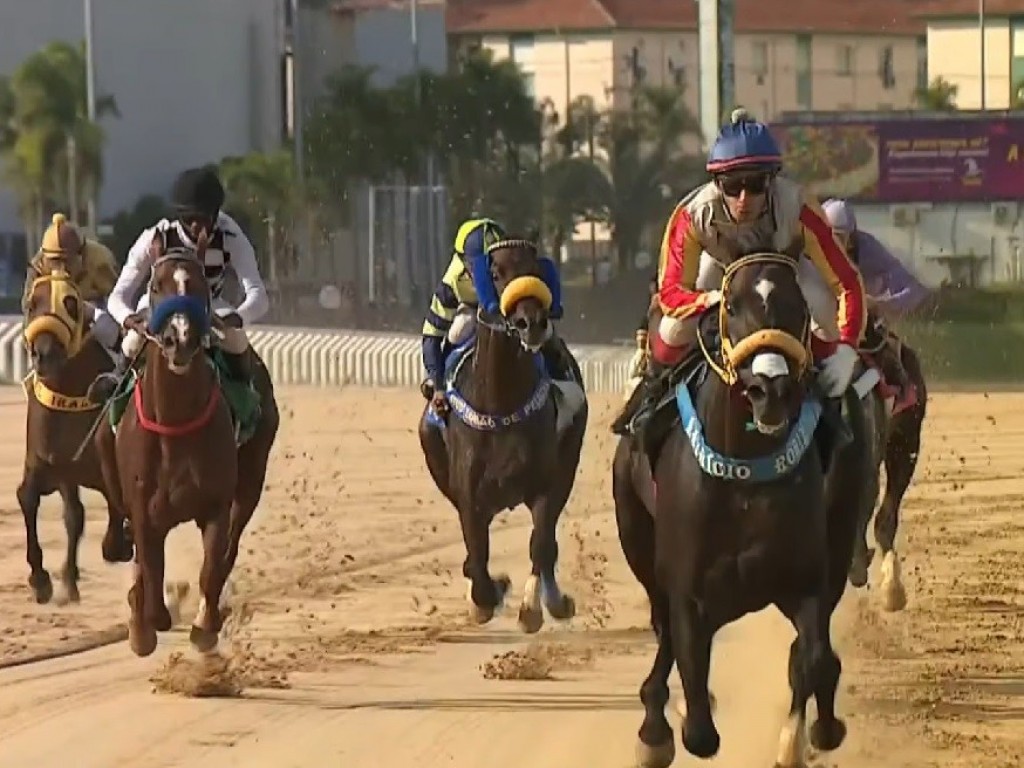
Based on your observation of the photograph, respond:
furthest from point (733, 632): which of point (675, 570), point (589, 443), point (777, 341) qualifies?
point (589, 443)

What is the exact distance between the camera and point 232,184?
60656mm

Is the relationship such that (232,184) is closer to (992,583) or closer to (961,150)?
(961,150)

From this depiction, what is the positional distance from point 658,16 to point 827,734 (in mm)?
78975

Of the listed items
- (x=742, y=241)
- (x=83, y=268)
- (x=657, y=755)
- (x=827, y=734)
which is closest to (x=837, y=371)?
(x=742, y=241)

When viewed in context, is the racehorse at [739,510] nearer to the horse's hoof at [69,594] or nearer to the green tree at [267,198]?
the horse's hoof at [69,594]

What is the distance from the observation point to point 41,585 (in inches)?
528

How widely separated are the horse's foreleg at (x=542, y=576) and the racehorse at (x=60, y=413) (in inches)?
92.6

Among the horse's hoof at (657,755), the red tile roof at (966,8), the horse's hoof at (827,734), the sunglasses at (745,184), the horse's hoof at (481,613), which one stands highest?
the red tile roof at (966,8)

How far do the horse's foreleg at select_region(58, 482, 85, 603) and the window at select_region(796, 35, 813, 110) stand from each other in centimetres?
7119

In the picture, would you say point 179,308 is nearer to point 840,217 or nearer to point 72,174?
point 840,217

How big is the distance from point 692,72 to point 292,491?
62.7 meters

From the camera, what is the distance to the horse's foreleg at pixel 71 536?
13711 millimetres

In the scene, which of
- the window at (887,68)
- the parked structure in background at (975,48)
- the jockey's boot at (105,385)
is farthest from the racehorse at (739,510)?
the window at (887,68)

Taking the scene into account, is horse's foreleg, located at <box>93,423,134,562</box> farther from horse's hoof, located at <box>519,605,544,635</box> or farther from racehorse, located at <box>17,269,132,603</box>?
horse's hoof, located at <box>519,605,544,635</box>
